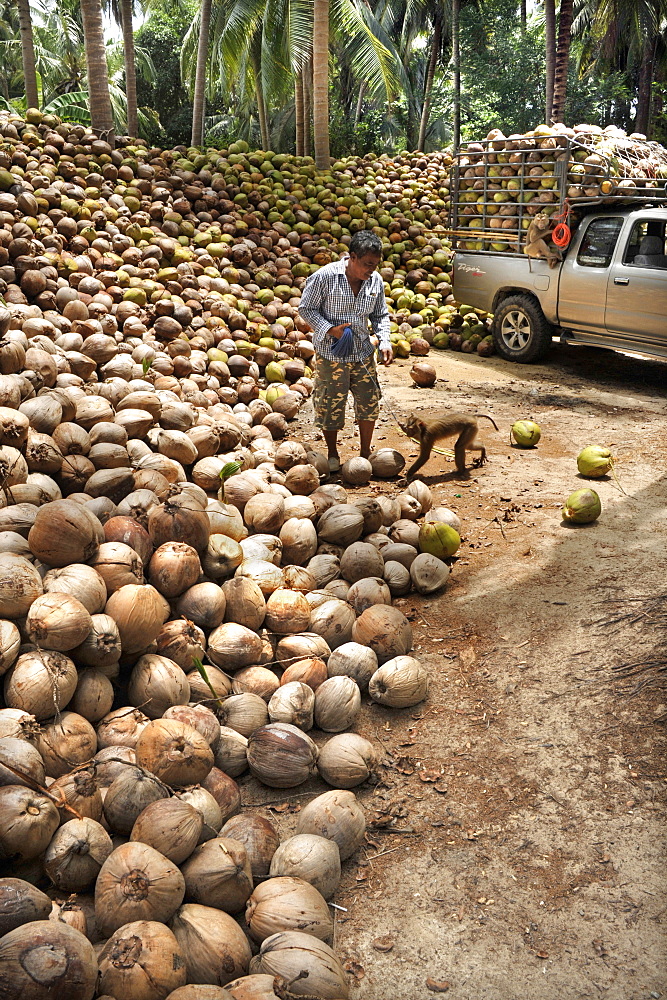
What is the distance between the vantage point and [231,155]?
1227cm

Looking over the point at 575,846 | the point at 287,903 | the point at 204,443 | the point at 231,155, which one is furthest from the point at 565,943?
the point at 231,155

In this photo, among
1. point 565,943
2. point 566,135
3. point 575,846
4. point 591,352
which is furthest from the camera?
point 591,352

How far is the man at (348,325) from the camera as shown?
18.9 feet

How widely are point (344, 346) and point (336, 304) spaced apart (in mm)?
327

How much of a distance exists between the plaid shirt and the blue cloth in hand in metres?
0.03

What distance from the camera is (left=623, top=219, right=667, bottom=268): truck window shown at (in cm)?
841

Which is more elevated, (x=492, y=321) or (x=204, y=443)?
(x=492, y=321)

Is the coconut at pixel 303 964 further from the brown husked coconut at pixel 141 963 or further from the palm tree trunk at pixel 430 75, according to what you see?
the palm tree trunk at pixel 430 75

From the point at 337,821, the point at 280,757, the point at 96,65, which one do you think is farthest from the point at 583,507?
the point at 96,65

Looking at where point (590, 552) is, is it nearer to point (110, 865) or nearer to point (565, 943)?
point (565, 943)

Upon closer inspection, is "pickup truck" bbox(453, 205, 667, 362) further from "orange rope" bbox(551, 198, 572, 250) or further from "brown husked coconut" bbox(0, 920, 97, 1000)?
"brown husked coconut" bbox(0, 920, 97, 1000)

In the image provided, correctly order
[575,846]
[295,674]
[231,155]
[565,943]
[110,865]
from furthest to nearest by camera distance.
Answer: [231,155]
[295,674]
[575,846]
[565,943]
[110,865]

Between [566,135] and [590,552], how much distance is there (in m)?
6.69

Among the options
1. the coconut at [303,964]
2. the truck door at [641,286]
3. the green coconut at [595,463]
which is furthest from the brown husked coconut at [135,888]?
the truck door at [641,286]
